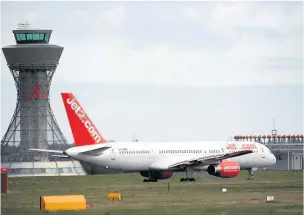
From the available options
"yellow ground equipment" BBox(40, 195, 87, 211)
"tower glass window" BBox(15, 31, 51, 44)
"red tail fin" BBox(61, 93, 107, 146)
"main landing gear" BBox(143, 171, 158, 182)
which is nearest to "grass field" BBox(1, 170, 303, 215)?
"yellow ground equipment" BBox(40, 195, 87, 211)

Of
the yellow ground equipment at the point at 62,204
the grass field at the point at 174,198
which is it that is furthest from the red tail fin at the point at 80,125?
the yellow ground equipment at the point at 62,204

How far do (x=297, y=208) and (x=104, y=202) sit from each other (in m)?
13.4

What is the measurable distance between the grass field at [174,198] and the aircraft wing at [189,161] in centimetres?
377

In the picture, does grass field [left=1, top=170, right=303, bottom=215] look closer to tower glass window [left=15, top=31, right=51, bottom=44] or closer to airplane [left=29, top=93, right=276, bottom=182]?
airplane [left=29, top=93, right=276, bottom=182]

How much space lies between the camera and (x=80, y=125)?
95.9 meters

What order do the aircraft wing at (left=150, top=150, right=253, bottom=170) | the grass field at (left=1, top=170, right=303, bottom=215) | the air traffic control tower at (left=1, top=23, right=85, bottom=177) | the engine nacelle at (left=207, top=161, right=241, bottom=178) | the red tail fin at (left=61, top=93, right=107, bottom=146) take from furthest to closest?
the air traffic control tower at (left=1, top=23, right=85, bottom=177) → the aircraft wing at (left=150, top=150, right=253, bottom=170) → the red tail fin at (left=61, top=93, right=107, bottom=146) → the engine nacelle at (left=207, top=161, right=241, bottom=178) → the grass field at (left=1, top=170, right=303, bottom=215)

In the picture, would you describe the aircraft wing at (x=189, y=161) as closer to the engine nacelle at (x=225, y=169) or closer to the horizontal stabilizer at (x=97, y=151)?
the engine nacelle at (x=225, y=169)

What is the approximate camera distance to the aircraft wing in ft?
314

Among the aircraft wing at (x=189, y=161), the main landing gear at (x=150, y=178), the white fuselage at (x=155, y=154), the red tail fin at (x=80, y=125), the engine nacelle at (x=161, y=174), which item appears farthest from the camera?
the engine nacelle at (x=161, y=174)

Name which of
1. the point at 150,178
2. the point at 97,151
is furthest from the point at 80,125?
the point at 150,178

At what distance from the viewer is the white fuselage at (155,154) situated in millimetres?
95188

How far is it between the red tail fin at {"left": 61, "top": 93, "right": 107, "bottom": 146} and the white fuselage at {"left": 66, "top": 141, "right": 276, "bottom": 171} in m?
0.85

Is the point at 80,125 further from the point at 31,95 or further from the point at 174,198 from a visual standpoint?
the point at 31,95

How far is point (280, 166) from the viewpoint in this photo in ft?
473
